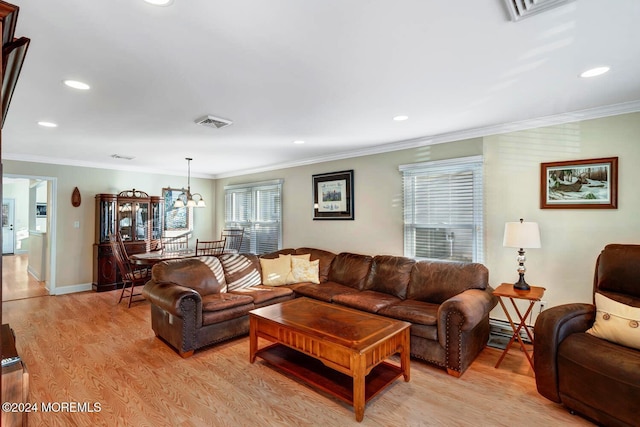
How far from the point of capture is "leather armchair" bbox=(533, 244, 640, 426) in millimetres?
2014

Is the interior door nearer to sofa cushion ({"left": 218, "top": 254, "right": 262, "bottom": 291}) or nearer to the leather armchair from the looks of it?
sofa cushion ({"left": 218, "top": 254, "right": 262, "bottom": 291})

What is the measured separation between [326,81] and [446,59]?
2.77 feet

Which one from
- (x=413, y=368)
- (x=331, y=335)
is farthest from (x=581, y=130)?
(x=331, y=335)

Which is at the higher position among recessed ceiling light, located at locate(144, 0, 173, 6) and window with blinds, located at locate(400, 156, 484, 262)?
recessed ceiling light, located at locate(144, 0, 173, 6)

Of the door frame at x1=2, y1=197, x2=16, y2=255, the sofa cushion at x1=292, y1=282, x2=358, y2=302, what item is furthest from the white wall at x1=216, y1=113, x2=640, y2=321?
the door frame at x1=2, y1=197, x2=16, y2=255

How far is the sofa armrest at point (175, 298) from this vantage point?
10.5 feet

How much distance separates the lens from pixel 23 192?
32.3 ft

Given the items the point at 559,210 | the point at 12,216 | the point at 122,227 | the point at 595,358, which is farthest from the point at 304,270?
the point at 12,216

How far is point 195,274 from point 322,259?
1.77 metres

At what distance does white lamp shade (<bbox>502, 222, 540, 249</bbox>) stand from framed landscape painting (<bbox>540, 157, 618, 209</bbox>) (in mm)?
550

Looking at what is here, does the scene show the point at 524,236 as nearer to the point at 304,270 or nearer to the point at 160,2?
the point at 304,270

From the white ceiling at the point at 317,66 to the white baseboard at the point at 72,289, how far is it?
9.68 feet

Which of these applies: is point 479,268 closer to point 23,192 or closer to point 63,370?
point 63,370

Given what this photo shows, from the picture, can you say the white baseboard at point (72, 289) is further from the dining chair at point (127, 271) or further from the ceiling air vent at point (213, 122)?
the ceiling air vent at point (213, 122)
